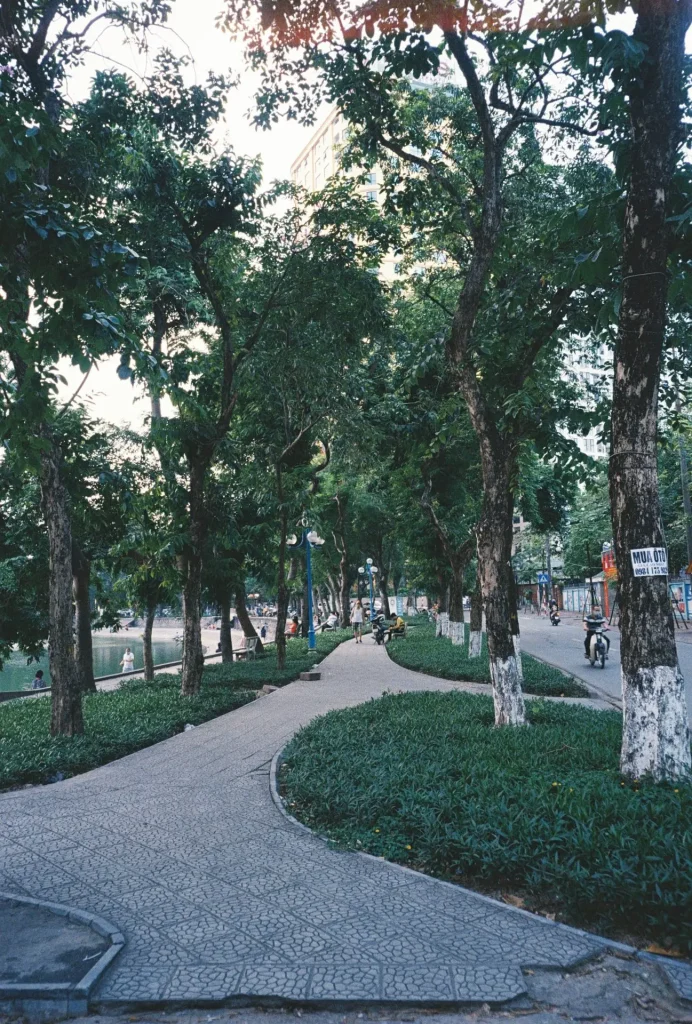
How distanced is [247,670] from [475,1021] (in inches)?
587

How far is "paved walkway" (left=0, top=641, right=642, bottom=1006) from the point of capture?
3.40 meters

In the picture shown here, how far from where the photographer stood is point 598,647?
16.5m

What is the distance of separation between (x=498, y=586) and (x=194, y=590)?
6969 millimetres

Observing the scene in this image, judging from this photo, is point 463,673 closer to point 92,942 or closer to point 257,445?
point 257,445

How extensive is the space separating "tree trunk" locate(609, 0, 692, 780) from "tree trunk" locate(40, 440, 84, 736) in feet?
22.9

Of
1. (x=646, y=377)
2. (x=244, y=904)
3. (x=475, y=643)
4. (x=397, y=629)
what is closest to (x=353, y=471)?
(x=475, y=643)

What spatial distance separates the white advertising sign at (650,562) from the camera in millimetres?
5414

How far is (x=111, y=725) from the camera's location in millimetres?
10219

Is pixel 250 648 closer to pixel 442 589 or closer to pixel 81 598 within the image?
pixel 442 589

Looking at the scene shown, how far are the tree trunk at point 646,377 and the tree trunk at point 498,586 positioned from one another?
2.64 meters

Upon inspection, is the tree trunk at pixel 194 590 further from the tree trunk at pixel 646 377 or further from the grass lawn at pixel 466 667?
the tree trunk at pixel 646 377

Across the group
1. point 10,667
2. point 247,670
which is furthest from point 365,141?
point 10,667

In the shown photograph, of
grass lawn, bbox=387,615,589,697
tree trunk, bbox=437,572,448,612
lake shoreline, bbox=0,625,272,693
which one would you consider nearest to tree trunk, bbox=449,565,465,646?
grass lawn, bbox=387,615,589,697

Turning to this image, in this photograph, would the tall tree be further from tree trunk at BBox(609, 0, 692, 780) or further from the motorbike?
the motorbike
